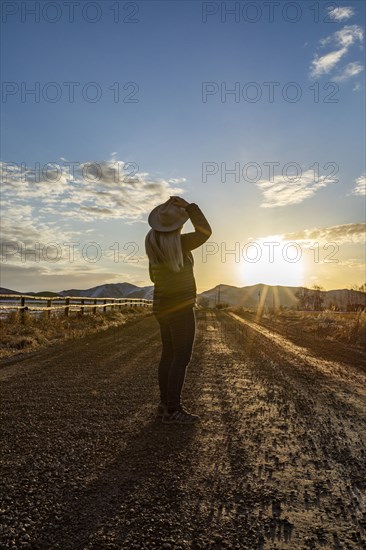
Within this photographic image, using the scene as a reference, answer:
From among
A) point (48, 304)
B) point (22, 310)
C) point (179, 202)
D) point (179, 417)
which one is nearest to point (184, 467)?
point (179, 417)

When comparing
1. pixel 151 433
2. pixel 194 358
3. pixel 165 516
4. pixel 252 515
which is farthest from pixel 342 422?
pixel 194 358

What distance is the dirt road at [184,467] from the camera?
2.10m

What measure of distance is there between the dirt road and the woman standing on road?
0.33m

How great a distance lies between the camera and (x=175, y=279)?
4.29m

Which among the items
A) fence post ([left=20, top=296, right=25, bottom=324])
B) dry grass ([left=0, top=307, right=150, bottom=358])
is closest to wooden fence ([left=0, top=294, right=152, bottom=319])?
fence post ([left=20, top=296, right=25, bottom=324])

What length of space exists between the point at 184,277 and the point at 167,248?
34 cm

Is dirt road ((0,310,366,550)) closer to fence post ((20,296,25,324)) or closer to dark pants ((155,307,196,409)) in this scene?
dark pants ((155,307,196,409))

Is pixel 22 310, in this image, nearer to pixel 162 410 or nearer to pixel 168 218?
pixel 162 410

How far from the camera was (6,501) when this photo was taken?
7.97 ft

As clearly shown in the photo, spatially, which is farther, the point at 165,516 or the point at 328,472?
the point at 328,472

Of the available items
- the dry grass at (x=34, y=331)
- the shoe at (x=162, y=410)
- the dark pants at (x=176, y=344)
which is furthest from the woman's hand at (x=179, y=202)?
the dry grass at (x=34, y=331)

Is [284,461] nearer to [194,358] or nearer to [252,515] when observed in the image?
[252,515]

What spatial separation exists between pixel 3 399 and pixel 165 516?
3.55m

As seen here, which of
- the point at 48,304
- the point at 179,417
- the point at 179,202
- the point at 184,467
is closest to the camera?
the point at 184,467
